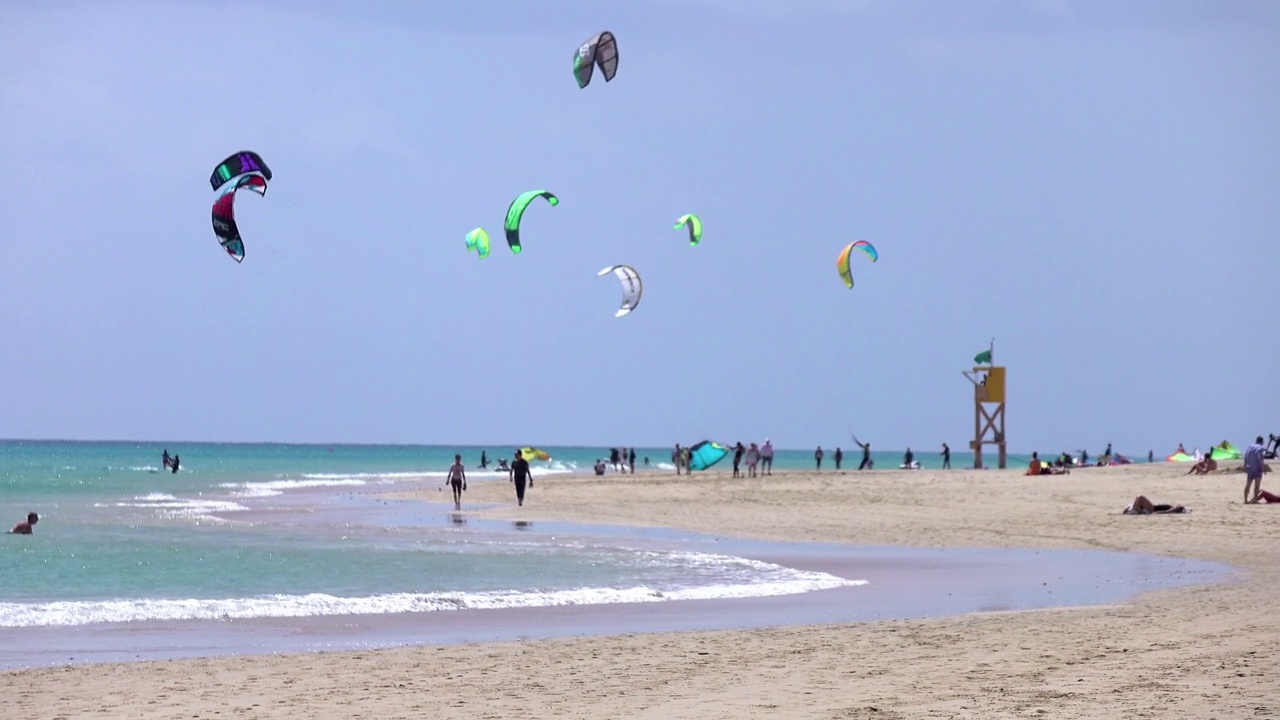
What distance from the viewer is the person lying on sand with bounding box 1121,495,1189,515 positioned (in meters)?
19.5

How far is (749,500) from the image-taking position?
26219mm

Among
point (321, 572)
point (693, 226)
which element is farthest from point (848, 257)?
point (321, 572)

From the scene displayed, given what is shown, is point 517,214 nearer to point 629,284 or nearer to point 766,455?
point 629,284

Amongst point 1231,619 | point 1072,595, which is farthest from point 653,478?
point 1231,619

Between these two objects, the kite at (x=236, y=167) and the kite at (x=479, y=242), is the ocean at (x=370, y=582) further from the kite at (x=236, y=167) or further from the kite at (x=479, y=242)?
the kite at (x=479, y=242)

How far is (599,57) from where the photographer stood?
21781 millimetres

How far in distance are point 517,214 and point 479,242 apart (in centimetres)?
446

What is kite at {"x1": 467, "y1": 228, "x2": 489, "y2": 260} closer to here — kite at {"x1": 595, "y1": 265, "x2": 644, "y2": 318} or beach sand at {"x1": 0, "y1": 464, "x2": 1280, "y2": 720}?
kite at {"x1": 595, "y1": 265, "x2": 644, "y2": 318}

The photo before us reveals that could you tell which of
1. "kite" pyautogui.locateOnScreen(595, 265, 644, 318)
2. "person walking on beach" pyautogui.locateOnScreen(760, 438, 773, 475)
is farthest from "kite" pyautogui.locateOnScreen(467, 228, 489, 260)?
"person walking on beach" pyautogui.locateOnScreen(760, 438, 773, 475)

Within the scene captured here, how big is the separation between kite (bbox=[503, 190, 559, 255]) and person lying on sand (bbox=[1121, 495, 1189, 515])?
1023 cm

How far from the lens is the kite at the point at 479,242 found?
92.7 feet

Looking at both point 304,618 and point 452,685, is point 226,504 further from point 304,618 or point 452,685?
point 452,685

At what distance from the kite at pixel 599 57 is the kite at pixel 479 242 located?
7.07 metres

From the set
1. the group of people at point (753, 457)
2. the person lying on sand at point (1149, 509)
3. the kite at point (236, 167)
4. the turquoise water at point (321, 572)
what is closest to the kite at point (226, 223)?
the kite at point (236, 167)
